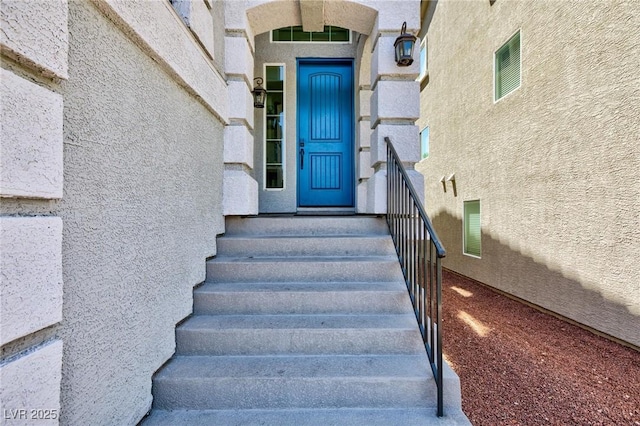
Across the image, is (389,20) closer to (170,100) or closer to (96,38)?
(170,100)

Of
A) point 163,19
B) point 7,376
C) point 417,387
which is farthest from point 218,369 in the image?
point 163,19

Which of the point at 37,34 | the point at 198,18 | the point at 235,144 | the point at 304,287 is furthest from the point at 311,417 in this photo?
the point at 198,18

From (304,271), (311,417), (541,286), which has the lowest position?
(311,417)

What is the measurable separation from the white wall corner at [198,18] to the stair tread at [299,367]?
2388 mm

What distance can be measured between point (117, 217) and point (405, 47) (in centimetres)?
282

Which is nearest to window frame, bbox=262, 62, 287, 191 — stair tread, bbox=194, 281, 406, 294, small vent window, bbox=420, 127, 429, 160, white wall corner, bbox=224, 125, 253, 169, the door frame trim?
the door frame trim

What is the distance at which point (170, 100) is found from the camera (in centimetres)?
186

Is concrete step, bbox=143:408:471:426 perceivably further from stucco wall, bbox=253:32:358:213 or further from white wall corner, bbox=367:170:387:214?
stucco wall, bbox=253:32:358:213

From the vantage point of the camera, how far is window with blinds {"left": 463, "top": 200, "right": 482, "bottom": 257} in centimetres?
533

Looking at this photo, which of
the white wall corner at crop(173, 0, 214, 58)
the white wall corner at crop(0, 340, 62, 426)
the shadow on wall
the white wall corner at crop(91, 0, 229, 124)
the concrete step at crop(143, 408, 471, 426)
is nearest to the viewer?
the white wall corner at crop(0, 340, 62, 426)

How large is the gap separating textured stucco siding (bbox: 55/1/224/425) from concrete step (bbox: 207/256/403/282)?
0.41 meters

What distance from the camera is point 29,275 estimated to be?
97 centimetres

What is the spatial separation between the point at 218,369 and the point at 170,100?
1.79 m

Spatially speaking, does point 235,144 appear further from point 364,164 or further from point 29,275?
point 29,275
